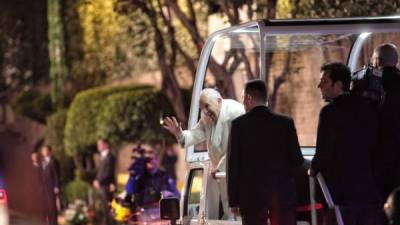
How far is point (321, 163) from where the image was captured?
9008 millimetres

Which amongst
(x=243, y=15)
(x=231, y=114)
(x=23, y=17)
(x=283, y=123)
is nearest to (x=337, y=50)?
(x=231, y=114)

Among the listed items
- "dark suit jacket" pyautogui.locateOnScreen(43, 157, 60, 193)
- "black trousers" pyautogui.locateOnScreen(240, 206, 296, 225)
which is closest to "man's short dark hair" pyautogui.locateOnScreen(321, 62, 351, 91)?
"black trousers" pyautogui.locateOnScreen(240, 206, 296, 225)

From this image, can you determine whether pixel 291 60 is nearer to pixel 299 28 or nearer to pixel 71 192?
pixel 299 28

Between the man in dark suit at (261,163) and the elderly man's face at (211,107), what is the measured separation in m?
1.25

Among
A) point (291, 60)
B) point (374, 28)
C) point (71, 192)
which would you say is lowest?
point (71, 192)

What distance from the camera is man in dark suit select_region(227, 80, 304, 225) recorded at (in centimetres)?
905

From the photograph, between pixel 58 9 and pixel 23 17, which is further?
pixel 23 17

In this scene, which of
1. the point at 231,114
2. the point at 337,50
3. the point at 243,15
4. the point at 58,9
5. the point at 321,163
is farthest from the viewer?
the point at 58,9

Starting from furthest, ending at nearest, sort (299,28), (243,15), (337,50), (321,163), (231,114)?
(243,15)
(337,50)
(231,114)
(299,28)
(321,163)

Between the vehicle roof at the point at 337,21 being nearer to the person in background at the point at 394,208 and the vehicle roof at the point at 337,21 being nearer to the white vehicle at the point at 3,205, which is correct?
the person in background at the point at 394,208

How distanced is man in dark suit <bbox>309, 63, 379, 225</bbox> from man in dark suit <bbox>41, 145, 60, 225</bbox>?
965cm

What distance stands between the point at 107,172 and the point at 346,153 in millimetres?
12899

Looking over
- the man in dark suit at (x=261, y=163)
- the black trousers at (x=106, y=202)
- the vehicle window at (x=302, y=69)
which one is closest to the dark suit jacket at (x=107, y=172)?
the black trousers at (x=106, y=202)

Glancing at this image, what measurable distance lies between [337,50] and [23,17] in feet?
82.8
